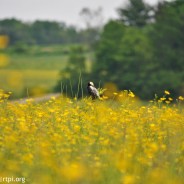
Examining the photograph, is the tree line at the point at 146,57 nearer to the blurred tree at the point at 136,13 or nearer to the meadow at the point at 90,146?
the blurred tree at the point at 136,13

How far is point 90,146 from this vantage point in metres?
6.92

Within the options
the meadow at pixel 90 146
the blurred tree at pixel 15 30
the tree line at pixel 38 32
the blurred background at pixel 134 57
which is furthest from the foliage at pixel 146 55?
the tree line at pixel 38 32

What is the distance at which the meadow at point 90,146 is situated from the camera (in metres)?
5.94

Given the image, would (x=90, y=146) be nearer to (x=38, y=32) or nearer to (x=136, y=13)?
(x=136, y=13)

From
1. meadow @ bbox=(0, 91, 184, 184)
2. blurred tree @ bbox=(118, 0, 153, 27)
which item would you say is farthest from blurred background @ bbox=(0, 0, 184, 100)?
meadow @ bbox=(0, 91, 184, 184)

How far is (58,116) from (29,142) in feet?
4.25

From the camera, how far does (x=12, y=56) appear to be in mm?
81250

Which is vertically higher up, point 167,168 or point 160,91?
point 167,168

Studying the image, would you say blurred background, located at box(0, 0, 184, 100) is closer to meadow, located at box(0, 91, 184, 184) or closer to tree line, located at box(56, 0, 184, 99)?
tree line, located at box(56, 0, 184, 99)

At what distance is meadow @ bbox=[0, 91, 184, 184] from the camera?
5941 millimetres

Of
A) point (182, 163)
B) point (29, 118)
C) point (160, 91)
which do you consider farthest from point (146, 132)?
point (160, 91)

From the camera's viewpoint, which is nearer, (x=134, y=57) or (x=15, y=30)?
(x=134, y=57)

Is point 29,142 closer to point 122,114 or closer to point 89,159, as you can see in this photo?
point 89,159

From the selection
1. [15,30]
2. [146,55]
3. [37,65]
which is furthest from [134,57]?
[15,30]
